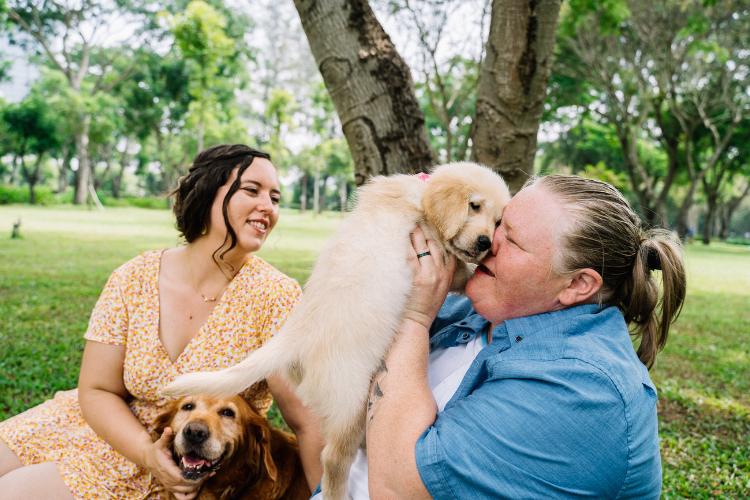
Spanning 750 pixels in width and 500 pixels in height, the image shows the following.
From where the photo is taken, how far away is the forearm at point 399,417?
1370mm

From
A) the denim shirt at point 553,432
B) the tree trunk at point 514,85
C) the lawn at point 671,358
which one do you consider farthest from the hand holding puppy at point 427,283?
the tree trunk at point 514,85

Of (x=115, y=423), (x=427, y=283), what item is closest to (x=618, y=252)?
(x=427, y=283)

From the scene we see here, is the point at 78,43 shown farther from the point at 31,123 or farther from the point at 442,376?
the point at 442,376

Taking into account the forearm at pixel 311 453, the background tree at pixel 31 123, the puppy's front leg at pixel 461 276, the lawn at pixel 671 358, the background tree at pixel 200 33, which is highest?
the background tree at pixel 200 33

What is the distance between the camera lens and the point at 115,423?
211 cm

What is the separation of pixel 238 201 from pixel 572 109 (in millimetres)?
21348

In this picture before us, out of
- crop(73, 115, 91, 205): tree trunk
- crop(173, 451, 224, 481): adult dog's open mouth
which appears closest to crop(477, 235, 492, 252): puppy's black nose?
crop(173, 451, 224, 481): adult dog's open mouth

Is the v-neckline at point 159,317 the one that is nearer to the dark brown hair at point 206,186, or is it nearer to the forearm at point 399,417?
the dark brown hair at point 206,186

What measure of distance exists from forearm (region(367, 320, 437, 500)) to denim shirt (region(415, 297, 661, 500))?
0.05m

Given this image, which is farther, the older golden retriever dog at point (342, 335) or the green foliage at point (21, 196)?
the green foliage at point (21, 196)

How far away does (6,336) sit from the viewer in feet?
15.9

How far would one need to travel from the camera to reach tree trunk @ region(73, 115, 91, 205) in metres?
29.4

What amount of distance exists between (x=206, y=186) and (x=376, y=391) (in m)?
1.42

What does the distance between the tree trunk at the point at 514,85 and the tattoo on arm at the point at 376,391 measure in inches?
81.5
